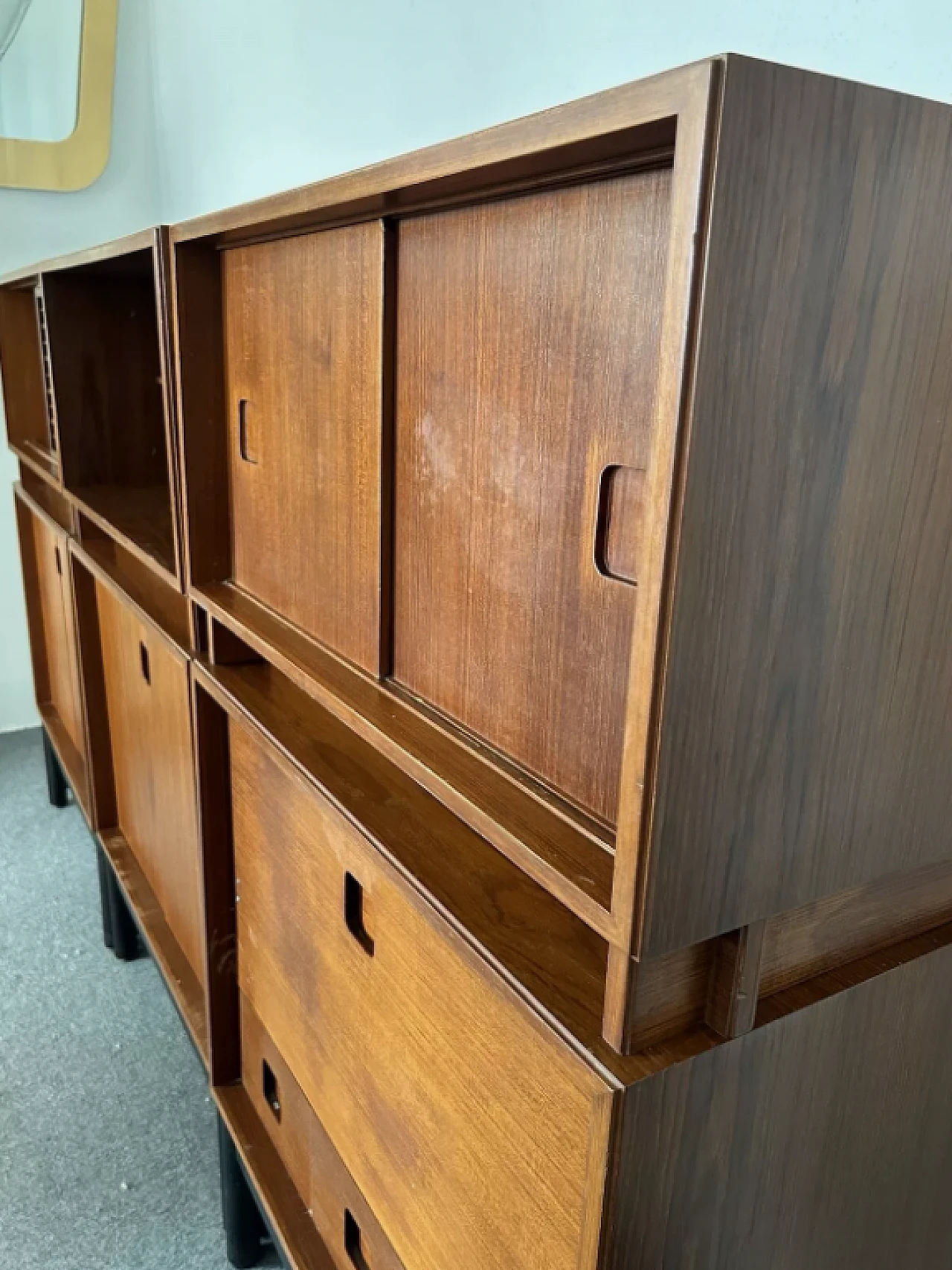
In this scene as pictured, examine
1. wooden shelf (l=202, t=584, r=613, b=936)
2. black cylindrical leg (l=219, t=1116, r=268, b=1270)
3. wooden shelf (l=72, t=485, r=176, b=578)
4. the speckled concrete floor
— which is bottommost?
the speckled concrete floor

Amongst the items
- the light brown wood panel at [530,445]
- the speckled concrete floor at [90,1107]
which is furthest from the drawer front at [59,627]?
the light brown wood panel at [530,445]

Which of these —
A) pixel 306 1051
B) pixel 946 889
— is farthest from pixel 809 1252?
pixel 306 1051

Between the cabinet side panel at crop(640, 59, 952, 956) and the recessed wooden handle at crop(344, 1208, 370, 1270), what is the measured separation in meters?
0.76

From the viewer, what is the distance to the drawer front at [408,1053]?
645mm

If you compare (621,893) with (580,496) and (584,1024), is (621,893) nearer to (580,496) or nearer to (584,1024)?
(584,1024)

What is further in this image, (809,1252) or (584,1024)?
(809,1252)

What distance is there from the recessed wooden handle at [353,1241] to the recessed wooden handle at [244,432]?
33.2 inches

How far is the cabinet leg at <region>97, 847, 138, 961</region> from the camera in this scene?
2.03 m

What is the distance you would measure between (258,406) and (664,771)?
28.3 inches

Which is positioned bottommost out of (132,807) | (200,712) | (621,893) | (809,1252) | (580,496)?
(132,807)

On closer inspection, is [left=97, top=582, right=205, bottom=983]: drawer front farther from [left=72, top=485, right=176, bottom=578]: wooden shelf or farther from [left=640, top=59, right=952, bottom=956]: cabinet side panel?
[left=640, top=59, right=952, bottom=956]: cabinet side panel

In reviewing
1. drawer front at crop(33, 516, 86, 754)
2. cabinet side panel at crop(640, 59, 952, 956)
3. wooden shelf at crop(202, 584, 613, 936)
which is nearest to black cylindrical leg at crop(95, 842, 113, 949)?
drawer front at crop(33, 516, 86, 754)

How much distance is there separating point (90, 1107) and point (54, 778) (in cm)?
121

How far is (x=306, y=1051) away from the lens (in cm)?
111
